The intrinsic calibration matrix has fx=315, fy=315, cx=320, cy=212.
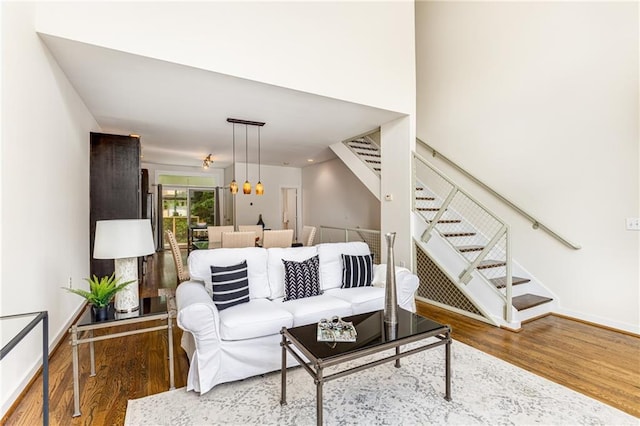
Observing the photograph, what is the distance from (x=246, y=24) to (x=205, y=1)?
433 mm

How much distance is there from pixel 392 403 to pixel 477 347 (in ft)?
4.39

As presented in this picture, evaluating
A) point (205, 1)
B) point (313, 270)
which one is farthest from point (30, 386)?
point (205, 1)

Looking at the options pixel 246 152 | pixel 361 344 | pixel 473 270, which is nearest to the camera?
pixel 361 344

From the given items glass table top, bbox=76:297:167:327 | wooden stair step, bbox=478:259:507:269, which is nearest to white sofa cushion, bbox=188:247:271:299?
glass table top, bbox=76:297:167:327

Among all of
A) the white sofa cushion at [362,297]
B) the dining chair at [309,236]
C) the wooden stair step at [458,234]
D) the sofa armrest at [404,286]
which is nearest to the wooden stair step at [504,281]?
the wooden stair step at [458,234]

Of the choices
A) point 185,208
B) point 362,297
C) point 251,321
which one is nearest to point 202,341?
point 251,321

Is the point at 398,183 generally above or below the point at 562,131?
below

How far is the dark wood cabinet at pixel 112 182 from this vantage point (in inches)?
176

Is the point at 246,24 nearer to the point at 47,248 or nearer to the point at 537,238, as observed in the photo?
the point at 47,248

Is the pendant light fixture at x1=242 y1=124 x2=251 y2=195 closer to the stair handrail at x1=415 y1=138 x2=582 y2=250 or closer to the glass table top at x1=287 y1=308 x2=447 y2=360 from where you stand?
the stair handrail at x1=415 y1=138 x2=582 y2=250

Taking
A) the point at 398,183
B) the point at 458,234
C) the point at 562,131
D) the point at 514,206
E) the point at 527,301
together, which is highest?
the point at 562,131

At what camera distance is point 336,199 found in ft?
28.4

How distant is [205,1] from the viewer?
316 cm

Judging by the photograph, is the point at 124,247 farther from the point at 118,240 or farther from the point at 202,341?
the point at 202,341
